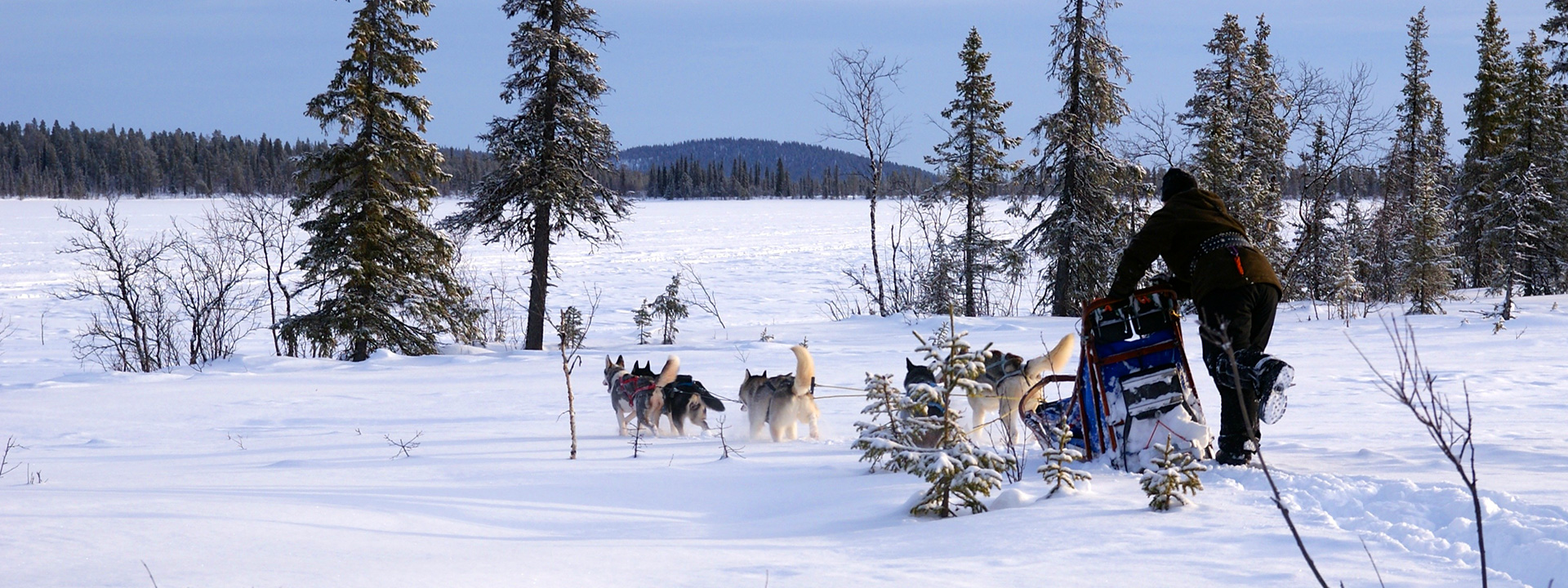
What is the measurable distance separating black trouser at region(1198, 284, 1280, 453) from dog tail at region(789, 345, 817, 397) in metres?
2.60

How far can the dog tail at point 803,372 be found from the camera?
21.1ft

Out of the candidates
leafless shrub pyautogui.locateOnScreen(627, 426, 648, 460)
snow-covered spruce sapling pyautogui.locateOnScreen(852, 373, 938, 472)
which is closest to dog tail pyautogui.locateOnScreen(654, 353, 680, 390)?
leafless shrub pyautogui.locateOnScreen(627, 426, 648, 460)

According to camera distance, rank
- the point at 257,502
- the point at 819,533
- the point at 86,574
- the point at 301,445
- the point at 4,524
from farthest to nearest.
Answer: the point at 301,445, the point at 257,502, the point at 819,533, the point at 4,524, the point at 86,574

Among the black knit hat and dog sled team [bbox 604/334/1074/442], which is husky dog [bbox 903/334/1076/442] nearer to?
dog sled team [bbox 604/334/1074/442]

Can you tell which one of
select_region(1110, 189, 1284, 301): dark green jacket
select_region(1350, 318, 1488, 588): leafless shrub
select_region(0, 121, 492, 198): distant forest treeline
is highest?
select_region(0, 121, 492, 198): distant forest treeline

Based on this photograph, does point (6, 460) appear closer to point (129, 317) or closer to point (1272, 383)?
point (1272, 383)

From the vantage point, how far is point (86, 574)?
274 centimetres

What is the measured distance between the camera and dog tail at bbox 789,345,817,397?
6440 millimetres

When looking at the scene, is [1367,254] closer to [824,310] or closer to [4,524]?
[824,310]

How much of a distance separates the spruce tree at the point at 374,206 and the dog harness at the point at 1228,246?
1519 cm

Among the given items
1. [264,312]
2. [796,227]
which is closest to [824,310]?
[264,312]

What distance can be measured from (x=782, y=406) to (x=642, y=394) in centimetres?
120

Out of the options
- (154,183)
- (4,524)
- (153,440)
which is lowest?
(153,440)

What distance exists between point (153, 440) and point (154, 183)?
12726 centimetres
